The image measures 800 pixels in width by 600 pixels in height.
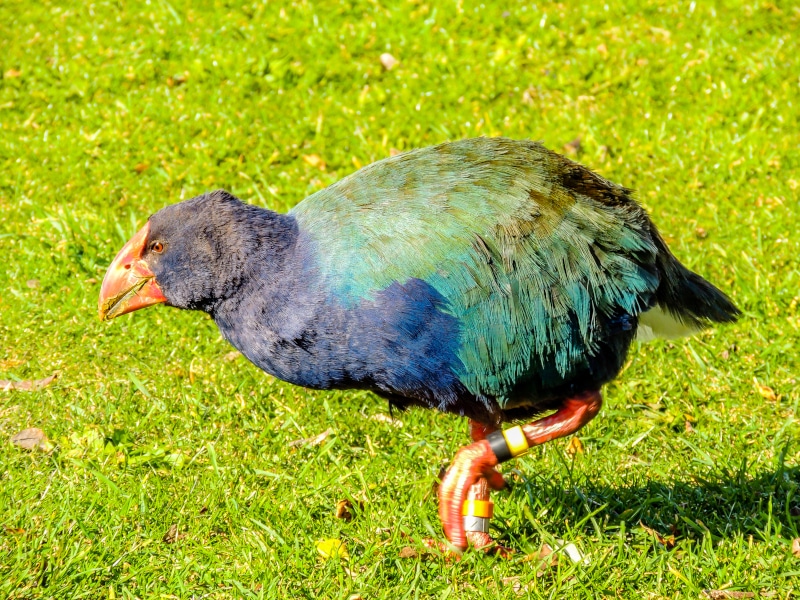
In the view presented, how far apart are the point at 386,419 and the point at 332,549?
744 millimetres

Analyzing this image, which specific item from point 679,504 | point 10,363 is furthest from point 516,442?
point 10,363

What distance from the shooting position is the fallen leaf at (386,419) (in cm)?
358

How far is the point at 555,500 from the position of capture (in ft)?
10.3

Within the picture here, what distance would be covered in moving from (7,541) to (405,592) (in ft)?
3.81

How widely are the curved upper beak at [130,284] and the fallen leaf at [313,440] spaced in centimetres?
84

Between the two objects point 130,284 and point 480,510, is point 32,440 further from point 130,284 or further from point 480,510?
point 480,510

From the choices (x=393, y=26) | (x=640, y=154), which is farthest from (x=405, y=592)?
(x=393, y=26)

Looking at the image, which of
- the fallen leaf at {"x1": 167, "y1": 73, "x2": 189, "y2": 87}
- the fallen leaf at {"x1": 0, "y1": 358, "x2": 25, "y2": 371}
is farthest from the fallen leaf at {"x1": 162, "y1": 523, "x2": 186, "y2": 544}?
the fallen leaf at {"x1": 167, "y1": 73, "x2": 189, "y2": 87}

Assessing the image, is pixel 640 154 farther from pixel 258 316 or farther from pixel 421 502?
pixel 258 316

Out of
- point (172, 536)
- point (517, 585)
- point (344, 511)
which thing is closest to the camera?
point (517, 585)

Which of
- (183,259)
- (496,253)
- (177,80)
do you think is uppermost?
(496,253)

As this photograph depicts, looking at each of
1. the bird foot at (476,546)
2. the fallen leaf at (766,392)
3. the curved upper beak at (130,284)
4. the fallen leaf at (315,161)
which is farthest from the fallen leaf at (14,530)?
the fallen leaf at (766,392)

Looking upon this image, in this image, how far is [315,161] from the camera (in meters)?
4.80

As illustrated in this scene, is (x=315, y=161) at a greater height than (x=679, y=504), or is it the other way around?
(x=315, y=161)
